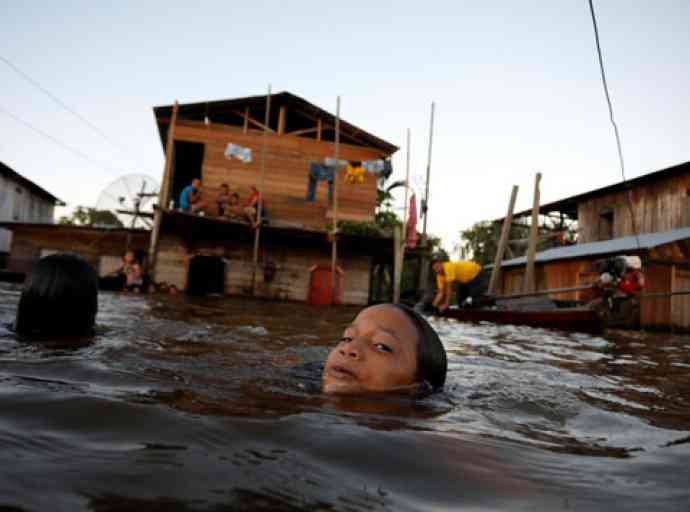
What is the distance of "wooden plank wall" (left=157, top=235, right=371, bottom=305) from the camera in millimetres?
17062

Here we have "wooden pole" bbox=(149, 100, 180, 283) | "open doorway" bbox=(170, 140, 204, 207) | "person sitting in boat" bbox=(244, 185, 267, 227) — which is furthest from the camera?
"open doorway" bbox=(170, 140, 204, 207)

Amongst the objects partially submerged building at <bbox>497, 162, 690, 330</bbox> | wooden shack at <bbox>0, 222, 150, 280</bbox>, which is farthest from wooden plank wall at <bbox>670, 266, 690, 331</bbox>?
wooden shack at <bbox>0, 222, 150, 280</bbox>

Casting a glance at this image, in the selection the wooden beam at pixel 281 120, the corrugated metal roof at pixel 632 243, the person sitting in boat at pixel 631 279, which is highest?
the wooden beam at pixel 281 120

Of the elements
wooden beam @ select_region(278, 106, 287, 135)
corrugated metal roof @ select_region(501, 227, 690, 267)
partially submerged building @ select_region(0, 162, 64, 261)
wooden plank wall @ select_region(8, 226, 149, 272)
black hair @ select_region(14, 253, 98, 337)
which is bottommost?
black hair @ select_region(14, 253, 98, 337)

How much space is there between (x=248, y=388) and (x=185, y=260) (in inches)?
620

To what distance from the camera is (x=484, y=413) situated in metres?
2.09

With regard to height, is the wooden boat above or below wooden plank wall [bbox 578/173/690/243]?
below

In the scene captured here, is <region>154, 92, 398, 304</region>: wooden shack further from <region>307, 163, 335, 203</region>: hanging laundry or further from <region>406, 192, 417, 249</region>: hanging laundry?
<region>406, 192, 417, 249</region>: hanging laundry

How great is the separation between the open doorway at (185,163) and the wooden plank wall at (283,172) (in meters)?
0.80

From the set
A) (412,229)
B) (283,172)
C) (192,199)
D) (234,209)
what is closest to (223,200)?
(234,209)

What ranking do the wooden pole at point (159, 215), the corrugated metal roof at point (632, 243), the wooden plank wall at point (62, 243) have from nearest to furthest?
the wooden pole at point (159, 215)
the corrugated metal roof at point (632, 243)
the wooden plank wall at point (62, 243)

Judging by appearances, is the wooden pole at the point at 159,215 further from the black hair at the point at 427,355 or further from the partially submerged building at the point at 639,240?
the black hair at the point at 427,355

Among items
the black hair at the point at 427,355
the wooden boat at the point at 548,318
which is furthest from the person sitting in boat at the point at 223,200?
the black hair at the point at 427,355

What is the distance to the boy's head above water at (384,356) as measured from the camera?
90.4 inches
